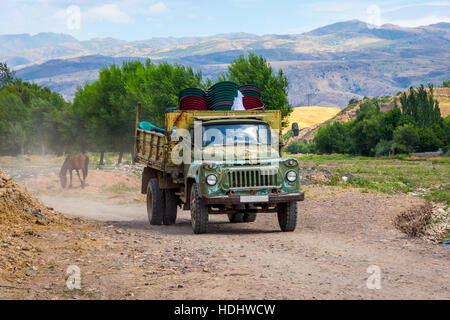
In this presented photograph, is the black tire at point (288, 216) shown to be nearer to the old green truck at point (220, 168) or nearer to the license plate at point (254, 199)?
the old green truck at point (220, 168)

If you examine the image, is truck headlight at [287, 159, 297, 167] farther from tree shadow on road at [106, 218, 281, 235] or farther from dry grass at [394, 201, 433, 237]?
dry grass at [394, 201, 433, 237]

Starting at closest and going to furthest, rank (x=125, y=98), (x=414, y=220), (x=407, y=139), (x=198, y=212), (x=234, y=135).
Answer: (x=198, y=212), (x=234, y=135), (x=414, y=220), (x=125, y=98), (x=407, y=139)

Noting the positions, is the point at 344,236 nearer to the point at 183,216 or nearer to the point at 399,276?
the point at 399,276

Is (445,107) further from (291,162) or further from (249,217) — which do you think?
(291,162)

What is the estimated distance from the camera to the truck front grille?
468 inches

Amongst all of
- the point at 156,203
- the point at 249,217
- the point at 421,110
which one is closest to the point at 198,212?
the point at 156,203

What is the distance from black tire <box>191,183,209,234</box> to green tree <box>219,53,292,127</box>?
98.2ft

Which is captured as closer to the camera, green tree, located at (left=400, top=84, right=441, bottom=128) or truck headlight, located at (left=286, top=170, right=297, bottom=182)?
truck headlight, located at (left=286, top=170, right=297, bottom=182)

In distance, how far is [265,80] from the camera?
43.7 metres

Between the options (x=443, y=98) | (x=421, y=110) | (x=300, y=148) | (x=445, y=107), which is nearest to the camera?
(x=421, y=110)

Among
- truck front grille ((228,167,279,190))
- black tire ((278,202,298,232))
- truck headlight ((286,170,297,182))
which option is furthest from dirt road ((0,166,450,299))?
truck headlight ((286,170,297,182))

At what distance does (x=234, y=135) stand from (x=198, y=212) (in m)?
2.13

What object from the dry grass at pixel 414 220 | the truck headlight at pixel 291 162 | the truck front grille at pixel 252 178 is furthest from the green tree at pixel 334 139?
the truck front grille at pixel 252 178
